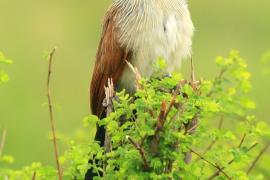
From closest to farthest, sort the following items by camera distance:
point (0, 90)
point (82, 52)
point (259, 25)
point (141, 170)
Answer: point (141, 170) → point (0, 90) → point (82, 52) → point (259, 25)

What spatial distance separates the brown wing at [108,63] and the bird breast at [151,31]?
0.04 m

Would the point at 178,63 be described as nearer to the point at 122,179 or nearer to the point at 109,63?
the point at 109,63

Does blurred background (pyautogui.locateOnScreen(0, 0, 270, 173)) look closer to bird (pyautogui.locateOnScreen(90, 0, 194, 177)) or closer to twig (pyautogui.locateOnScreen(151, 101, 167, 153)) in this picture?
bird (pyautogui.locateOnScreen(90, 0, 194, 177))

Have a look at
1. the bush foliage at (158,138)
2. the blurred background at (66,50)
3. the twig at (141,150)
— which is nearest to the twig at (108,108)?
the bush foliage at (158,138)

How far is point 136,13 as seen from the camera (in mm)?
5191

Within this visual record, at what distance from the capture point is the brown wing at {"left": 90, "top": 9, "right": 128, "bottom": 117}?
5.24 metres

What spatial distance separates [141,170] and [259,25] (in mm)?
7845

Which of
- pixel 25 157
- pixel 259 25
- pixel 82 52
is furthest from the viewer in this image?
pixel 259 25

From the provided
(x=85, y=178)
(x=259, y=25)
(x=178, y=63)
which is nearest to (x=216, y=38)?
(x=259, y=25)

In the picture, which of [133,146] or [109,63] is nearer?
[133,146]

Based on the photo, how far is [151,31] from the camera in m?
5.14

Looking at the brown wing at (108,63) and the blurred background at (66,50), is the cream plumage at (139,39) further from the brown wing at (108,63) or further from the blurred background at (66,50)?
the blurred background at (66,50)

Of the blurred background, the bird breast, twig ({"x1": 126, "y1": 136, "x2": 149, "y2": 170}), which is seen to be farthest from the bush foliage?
the blurred background

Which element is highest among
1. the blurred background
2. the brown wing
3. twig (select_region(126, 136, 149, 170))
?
the blurred background
